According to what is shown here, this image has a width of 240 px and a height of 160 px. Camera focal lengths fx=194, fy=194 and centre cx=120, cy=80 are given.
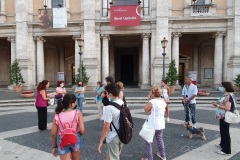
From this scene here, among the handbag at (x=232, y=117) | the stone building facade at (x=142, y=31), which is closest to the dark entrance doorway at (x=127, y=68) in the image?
the stone building facade at (x=142, y=31)

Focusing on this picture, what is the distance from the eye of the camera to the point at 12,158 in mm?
4598

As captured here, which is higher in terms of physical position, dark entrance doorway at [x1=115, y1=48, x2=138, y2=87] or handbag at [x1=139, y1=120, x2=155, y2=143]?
dark entrance doorway at [x1=115, y1=48, x2=138, y2=87]

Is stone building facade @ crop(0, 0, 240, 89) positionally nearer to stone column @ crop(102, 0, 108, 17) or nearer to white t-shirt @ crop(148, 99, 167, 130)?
stone column @ crop(102, 0, 108, 17)

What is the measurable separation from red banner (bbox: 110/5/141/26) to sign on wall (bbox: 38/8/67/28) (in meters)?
4.78

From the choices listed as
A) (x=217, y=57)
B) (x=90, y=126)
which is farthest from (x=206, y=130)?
(x=217, y=57)

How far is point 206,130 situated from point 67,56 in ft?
72.3

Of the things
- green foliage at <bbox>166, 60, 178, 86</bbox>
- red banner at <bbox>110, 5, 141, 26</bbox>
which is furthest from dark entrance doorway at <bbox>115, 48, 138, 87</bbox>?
green foliage at <bbox>166, 60, 178, 86</bbox>

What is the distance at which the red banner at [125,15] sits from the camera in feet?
61.0

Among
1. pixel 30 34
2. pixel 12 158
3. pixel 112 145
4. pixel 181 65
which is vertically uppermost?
pixel 30 34

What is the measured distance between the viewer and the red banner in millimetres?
18578

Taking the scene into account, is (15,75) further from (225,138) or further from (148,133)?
(225,138)

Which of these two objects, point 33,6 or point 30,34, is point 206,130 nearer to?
point 30,34

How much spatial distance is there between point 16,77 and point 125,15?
1211 centimetres

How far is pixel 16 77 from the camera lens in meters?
18.8
